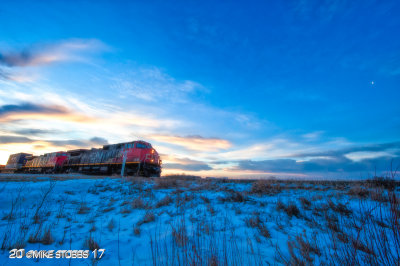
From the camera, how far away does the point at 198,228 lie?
4.72m

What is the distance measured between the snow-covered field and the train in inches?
389

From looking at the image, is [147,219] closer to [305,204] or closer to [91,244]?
[91,244]

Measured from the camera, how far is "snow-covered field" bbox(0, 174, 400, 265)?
3295mm

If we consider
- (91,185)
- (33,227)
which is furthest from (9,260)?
(91,185)

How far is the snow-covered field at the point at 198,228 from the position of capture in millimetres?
3295

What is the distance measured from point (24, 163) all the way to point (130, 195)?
2044 inches

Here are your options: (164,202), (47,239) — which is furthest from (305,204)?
(47,239)

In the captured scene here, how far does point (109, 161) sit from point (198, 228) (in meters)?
20.4

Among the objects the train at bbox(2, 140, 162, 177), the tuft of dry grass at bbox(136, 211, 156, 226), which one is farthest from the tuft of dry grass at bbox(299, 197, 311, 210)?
the train at bbox(2, 140, 162, 177)

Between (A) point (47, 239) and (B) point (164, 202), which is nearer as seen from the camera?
(A) point (47, 239)

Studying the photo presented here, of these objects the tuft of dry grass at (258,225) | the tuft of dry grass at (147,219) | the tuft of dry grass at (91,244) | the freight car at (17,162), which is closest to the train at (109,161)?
the tuft of dry grass at (147,219)

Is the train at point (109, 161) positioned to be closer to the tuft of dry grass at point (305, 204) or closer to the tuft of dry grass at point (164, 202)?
the tuft of dry grass at point (164, 202)

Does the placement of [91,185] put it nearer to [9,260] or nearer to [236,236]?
[9,260]

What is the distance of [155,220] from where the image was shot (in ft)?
18.2
